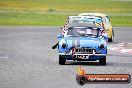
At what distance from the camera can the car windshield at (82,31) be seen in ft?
73.9

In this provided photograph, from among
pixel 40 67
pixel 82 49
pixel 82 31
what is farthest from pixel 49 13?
pixel 40 67

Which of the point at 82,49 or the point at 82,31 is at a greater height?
the point at 82,31

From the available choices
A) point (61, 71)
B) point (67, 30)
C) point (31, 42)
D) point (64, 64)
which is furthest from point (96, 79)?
point (31, 42)

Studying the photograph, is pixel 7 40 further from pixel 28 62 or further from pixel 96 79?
pixel 96 79

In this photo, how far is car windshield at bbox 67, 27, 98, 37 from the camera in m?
22.5

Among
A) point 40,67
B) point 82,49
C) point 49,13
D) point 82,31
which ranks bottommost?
point 49,13

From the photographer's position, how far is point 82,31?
22703 mm

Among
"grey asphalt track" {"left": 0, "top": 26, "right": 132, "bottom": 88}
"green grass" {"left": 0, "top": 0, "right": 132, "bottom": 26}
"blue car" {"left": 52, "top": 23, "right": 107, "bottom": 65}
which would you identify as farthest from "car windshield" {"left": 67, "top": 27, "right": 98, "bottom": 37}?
"green grass" {"left": 0, "top": 0, "right": 132, "bottom": 26}

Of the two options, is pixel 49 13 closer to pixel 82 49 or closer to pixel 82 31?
pixel 82 31

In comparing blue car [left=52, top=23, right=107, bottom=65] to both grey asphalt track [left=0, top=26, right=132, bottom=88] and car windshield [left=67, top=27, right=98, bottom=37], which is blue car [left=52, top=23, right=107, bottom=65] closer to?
grey asphalt track [left=0, top=26, right=132, bottom=88]

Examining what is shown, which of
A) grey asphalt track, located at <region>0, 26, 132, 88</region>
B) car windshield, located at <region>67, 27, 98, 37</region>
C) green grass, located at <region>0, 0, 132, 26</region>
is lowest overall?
green grass, located at <region>0, 0, 132, 26</region>

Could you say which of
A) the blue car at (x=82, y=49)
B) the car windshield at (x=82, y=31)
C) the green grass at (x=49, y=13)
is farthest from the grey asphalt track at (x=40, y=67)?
the green grass at (x=49, y=13)

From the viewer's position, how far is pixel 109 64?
2175 cm

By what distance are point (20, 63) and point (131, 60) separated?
4284mm
